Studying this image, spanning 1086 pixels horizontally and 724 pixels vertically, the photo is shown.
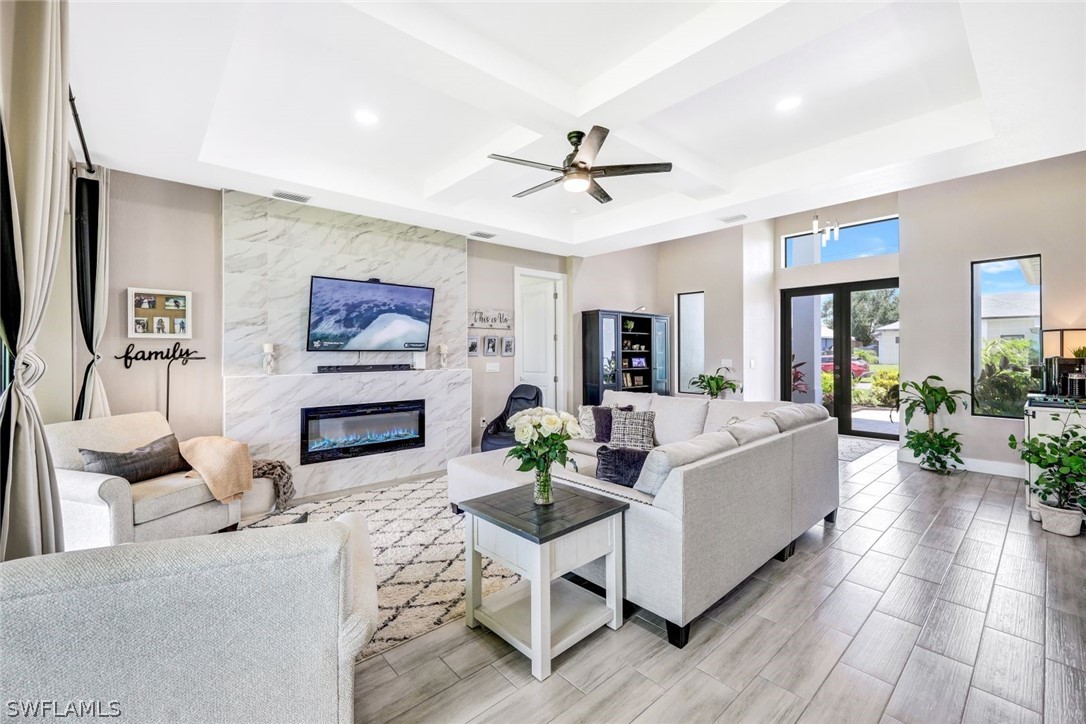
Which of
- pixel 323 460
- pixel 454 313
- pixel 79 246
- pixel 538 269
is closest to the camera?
Result: pixel 79 246

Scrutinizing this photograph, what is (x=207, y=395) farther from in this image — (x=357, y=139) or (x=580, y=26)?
(x=580, y=26)

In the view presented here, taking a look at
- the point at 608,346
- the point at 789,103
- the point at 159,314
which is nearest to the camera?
the point at 789,103

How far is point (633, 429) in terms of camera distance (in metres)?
4.32

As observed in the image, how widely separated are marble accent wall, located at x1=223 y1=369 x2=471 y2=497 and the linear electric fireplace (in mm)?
59

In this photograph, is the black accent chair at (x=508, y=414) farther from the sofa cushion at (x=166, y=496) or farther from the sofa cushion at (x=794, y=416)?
the sofa cushion at (x=794, y=416)

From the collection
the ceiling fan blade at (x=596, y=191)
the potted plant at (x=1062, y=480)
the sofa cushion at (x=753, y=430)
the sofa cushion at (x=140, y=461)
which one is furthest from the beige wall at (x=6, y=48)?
the potted plant at (x=1062, y=480)

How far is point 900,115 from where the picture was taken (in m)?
3.30

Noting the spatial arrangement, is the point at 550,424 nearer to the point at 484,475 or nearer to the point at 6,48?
the point at 484,475

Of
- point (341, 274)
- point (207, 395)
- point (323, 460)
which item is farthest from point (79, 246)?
point (323, 460)

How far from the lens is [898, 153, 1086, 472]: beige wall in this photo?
4500 mm

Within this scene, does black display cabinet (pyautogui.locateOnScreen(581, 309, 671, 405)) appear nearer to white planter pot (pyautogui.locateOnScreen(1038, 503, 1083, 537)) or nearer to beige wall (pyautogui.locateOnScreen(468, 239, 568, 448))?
beige wall (pyautogui.locateOnScreen(468, 239, 568, 448))

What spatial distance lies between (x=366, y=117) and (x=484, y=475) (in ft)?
8.60

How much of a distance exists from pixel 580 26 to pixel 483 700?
3.10m

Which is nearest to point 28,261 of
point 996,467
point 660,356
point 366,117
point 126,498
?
point 126,498
